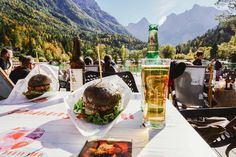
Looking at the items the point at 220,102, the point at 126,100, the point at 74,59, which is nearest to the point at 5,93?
the point at 74,59

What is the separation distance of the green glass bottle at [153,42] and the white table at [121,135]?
11.1 inches

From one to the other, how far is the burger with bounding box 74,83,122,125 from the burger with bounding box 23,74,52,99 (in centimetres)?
69

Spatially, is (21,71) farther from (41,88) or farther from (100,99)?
(100,99)

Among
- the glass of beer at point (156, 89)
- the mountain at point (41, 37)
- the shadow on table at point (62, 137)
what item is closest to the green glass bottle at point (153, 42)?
the glass of beer at point (156, 89)

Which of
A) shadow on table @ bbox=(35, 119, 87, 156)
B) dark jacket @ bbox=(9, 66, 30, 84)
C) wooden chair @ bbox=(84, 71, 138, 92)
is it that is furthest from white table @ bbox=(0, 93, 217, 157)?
dark jacket @ bbox=(9, 66, 30, 84)

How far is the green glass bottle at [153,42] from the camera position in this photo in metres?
1.16

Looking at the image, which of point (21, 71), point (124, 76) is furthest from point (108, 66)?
point (124, 76)

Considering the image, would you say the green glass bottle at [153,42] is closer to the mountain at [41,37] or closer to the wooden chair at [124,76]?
the wooden chair at [124,76]

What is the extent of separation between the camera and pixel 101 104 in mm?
958

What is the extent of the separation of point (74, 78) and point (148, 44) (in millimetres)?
584

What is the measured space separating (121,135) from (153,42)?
1.51ft

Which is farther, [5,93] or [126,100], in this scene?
[5,93]

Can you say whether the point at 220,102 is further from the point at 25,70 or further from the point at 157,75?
the point at 157,75

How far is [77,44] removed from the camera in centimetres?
169
